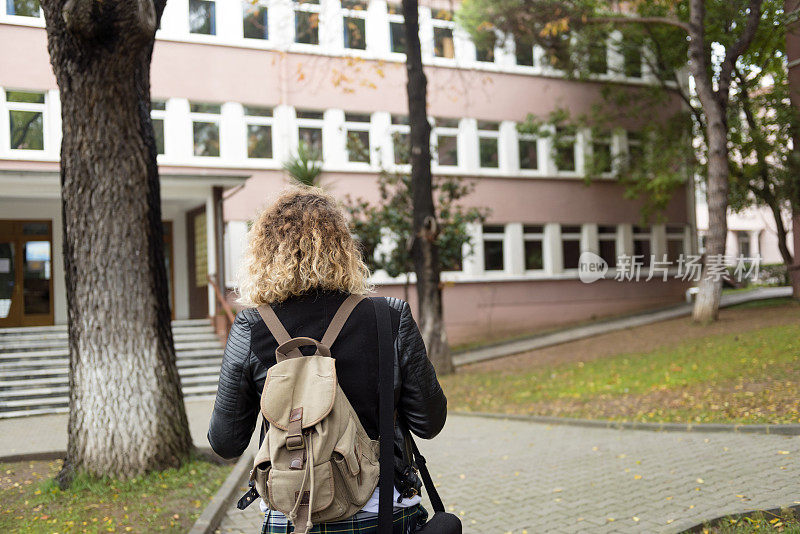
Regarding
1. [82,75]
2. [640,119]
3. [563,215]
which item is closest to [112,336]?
[82,75]

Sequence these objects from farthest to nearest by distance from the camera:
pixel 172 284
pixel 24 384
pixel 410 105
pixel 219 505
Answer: pixel 172 284 < pixel 410 105 < pixel 24 384 < pixel 219 505

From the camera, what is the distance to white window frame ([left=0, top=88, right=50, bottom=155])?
19.1 metres

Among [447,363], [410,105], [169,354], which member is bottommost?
[447,363]

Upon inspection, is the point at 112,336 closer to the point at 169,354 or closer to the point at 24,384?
the point at 169,354

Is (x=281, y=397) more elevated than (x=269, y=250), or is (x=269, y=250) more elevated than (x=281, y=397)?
(x=269, y=250)

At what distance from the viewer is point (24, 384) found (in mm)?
14336

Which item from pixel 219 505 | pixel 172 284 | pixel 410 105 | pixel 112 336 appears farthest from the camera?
pixel 172 284

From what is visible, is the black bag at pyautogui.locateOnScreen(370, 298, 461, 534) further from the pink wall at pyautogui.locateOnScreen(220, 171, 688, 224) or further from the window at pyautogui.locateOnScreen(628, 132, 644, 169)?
the window at pyautogui.locateOnScreen(628, 132, 644, 169)

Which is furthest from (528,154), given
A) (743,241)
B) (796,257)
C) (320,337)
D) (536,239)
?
(743,241)

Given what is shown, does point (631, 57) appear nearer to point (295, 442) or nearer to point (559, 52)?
point (559, 52)

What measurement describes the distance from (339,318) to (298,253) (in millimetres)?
248

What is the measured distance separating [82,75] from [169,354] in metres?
2.46

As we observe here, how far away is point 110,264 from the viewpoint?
21.6 feet

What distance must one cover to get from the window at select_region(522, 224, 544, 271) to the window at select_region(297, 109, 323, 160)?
→ 24.8ft
